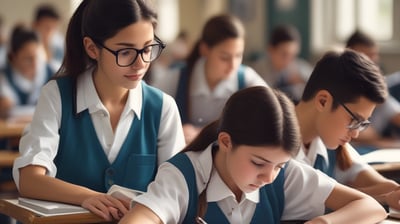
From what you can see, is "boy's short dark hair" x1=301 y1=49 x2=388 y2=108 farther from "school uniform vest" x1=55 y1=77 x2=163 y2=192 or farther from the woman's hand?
the woman's hand

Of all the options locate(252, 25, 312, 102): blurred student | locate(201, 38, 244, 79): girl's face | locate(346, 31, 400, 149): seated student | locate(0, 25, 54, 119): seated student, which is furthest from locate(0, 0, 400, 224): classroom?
locate(252, 25, 312, 102): blurred student

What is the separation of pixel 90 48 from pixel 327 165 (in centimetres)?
79

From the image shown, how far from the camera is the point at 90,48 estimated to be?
95.7 inches

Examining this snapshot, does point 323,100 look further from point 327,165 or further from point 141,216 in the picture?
point 141,216

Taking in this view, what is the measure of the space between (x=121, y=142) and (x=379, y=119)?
2.59 metres

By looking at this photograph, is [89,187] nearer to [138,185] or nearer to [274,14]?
[138,185]

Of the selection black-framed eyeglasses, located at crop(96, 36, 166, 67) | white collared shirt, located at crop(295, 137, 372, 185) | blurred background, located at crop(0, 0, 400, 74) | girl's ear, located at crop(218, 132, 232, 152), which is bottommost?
blurred background, located at crop(0, 0, 400, 74)

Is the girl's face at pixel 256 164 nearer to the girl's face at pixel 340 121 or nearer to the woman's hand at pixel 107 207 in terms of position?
A: the woman's hand at pixel 107 207

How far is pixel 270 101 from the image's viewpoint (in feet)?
6.56

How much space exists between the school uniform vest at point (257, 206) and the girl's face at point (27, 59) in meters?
3.70

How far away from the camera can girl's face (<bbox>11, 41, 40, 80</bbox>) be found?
5656 millimetres

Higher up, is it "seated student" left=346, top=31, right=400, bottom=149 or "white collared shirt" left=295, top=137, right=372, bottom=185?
"white collared shirt" left=295, top=137, right=372, bottom=185

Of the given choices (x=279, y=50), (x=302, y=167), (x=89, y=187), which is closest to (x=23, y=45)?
(x=279, y=50)

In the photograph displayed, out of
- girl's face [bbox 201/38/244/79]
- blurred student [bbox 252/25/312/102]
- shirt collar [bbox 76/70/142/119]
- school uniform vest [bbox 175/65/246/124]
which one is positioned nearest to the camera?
shirt collar [bbox 76/70/142/119]
